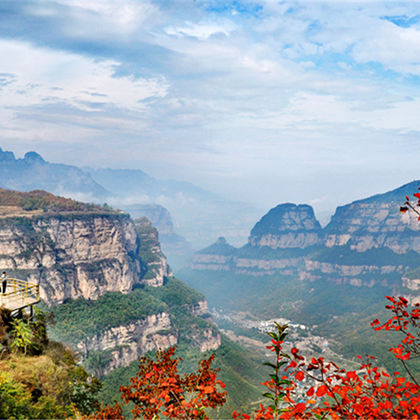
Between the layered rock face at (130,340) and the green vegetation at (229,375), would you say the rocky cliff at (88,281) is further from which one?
the green vegetation at (229,375)

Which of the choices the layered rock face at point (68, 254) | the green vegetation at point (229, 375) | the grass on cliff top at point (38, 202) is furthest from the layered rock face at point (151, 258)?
the grass on cliff top at point (38, 202)

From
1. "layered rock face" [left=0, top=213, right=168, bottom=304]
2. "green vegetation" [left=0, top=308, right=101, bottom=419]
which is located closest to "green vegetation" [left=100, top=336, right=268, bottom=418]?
"layered rock face" [left=0, top=213, right=168, bottom=304]

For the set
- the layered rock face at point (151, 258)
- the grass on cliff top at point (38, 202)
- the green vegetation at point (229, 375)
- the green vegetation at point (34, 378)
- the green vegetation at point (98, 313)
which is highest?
the grass on cliff top at point (38, 202)

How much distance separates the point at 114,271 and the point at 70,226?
17.4 m

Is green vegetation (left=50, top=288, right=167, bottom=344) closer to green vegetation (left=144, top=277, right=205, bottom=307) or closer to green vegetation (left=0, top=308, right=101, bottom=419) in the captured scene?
green vegetation (left=144, top=277, right=205, bottom=307)

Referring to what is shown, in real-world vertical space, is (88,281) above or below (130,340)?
above

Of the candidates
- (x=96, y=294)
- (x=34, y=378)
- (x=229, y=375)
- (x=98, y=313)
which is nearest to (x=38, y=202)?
(x=96, y=294)

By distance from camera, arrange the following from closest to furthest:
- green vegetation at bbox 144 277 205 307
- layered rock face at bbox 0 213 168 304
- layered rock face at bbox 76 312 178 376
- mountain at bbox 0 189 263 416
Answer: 1. mountain at bbox 0 189 263 416
2. layered rock face at bbox 0 213 168 304
3. layered rock face at bbox 76 312 178 376
4. green vegetation at bbox 144 277 205 307

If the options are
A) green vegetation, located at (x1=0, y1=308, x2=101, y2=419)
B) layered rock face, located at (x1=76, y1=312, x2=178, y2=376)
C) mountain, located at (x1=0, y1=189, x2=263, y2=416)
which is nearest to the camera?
green vegetation, located at (x1=0, y1=308, x2=101, y2=419)

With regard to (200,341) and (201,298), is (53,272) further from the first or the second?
(201,298)

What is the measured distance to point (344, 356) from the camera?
144125 mm

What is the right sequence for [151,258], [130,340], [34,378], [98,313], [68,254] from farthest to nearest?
[151,258] → [68,254] → [98,313] → [130,340] → [34,378]

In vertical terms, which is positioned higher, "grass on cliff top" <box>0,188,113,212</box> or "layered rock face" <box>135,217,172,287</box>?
"grass on cliff top" <box>0,188,113,212</box>

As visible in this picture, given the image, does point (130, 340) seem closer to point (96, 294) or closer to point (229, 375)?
point (96, 294)
